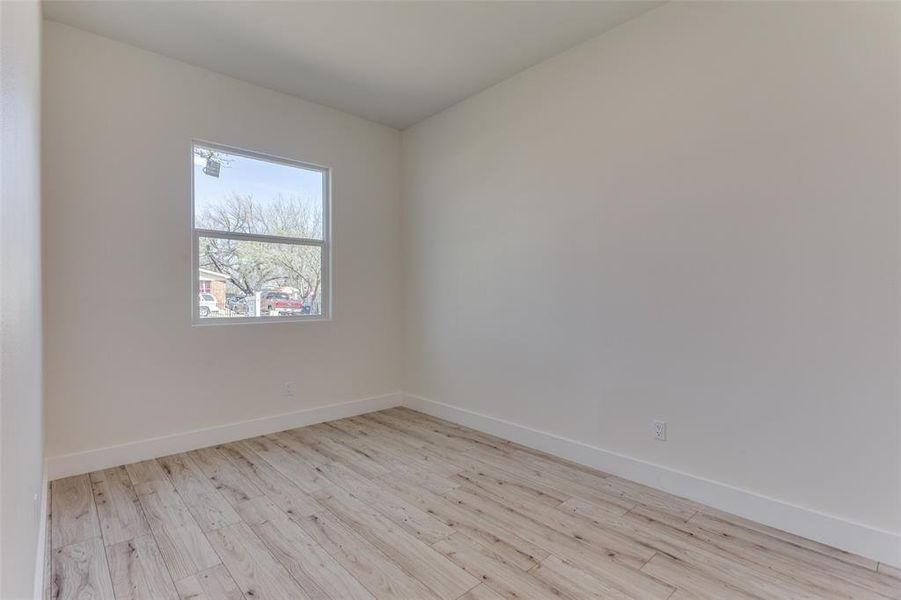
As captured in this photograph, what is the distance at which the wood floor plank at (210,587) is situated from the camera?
1.62m

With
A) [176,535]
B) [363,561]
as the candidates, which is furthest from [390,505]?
[176,535]

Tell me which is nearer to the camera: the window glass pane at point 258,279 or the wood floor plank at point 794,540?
the wood floor plank at point 794,540

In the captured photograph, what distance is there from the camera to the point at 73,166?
266 cm

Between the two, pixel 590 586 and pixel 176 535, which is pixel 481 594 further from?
pixel 176 535

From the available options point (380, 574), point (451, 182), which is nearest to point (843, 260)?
point (380, 574)

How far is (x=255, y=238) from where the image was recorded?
3.46m

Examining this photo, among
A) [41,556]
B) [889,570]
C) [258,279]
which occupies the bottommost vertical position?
[889,570]

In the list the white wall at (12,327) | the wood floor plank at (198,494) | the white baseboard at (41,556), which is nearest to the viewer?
the white wall at (12,327)

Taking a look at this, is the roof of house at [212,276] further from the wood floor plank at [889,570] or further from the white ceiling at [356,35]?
the wood floor plank at [889,570]

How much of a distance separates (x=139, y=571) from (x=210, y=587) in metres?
0.36

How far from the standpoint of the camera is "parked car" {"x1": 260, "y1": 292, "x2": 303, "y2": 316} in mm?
3538

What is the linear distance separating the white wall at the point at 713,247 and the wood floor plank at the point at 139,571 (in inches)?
91.6

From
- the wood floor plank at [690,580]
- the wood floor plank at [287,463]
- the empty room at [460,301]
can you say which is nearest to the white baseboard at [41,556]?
the empty room at [460,301]

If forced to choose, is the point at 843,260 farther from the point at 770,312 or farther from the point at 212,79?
the point at 212,79
